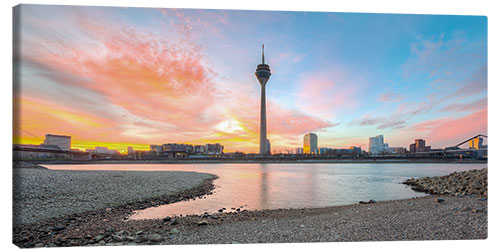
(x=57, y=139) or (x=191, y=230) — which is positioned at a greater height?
(x=57, y=139)

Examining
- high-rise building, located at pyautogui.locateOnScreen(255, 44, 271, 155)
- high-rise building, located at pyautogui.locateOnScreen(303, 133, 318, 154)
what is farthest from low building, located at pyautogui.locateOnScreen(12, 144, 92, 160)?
high-rise building, located at pyautogui.locateOnScreen(255, 44, 271, 155)

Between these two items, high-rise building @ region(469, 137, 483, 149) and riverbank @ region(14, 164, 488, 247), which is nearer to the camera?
riverbank @ region(14, 164, 488, 247)

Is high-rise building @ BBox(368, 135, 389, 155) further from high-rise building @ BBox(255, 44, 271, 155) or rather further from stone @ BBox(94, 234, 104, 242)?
high-rise building @ BBox(255, 44, 271, 155)

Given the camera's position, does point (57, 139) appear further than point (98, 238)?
Yes

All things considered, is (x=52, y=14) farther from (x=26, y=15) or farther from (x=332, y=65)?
(x=332, y=65)

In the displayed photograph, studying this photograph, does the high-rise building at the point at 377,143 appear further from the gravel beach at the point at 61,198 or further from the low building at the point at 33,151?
the low building at the point at 33,151

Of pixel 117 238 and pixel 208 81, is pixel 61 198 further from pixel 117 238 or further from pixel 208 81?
pixel 208 81

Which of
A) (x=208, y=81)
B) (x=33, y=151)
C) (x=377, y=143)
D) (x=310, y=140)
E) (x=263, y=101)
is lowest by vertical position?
(x=310, y=140)

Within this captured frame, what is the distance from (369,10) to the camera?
215 inches

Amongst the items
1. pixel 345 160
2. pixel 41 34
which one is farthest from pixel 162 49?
pixel 345 160

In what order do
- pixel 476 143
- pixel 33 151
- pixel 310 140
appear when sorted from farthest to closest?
pixel 310 140, pixel 33 151, pixel 476 143

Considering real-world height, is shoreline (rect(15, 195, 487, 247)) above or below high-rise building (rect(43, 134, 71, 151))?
below

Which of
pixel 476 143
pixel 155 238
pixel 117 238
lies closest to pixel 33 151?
pixel 117 238
